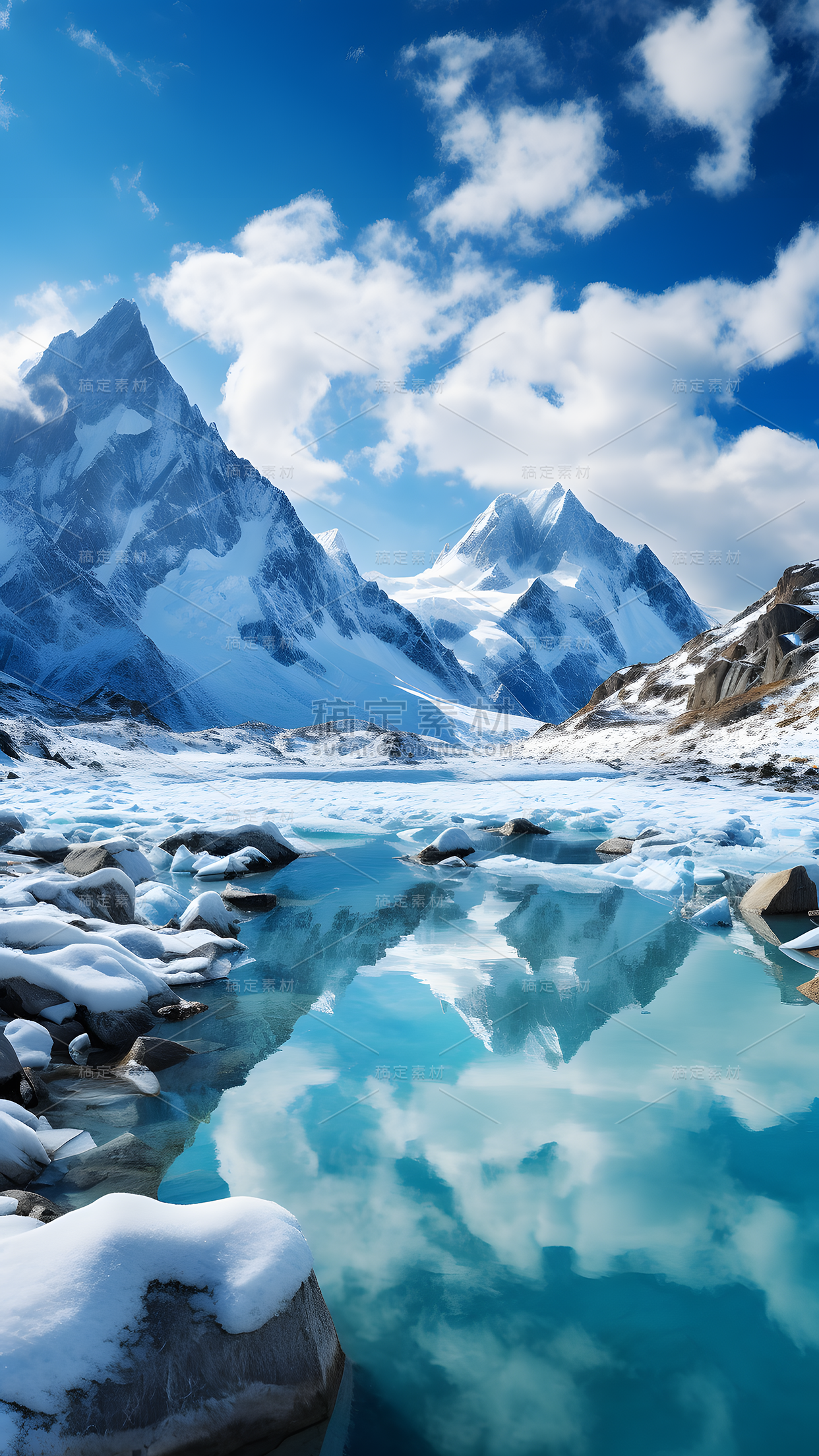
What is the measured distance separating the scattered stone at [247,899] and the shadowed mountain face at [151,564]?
9664cm

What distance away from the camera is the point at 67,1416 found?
211 cm

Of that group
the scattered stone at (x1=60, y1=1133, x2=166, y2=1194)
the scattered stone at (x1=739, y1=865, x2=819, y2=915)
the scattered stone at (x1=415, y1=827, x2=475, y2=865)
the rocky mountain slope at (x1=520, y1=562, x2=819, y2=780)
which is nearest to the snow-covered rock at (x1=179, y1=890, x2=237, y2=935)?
the scattered stone at (x1=60, y1=1133, x2=166, y2=1194)

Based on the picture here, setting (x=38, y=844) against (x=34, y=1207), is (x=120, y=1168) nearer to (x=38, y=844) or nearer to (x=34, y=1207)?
(x=34, y=1207)

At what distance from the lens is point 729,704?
4025 cm

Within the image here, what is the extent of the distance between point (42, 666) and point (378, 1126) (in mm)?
111162

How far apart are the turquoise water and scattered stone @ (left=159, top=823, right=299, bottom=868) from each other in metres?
6.21

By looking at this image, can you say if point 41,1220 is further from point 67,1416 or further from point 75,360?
point 75,360

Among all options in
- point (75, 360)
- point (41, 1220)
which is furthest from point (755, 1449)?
point (75, 360)

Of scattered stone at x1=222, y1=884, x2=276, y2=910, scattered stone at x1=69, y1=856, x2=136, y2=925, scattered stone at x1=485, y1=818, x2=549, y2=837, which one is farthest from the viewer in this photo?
scattered stone at x1=485, y1=818, x2=549, y2=837

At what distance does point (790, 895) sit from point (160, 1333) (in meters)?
9.61

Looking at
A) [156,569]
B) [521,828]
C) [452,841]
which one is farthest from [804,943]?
[156,569]

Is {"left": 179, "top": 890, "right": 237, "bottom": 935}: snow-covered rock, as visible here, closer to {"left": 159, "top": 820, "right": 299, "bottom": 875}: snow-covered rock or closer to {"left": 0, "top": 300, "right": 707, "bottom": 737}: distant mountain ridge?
{"left": 159, "top": 820, "right": 299, "bottom": 875}: snow-covered rock

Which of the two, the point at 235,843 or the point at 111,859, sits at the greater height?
the point at 111,859

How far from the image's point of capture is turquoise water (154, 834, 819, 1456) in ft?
9.64
